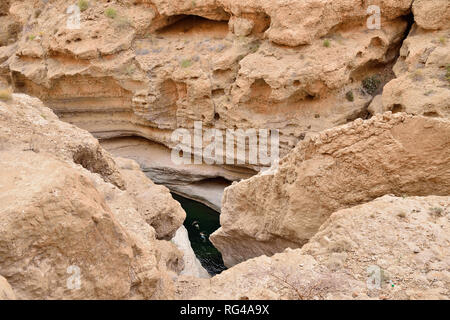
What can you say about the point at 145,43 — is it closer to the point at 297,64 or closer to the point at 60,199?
the point at 297,64

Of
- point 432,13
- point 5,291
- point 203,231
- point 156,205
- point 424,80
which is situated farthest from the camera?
point 203,231

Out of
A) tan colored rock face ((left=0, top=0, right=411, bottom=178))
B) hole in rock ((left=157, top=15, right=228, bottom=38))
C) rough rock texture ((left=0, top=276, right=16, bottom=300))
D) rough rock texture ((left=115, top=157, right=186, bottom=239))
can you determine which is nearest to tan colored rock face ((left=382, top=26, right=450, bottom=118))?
tan colored rock face ((left=0, top=0, right=411, bottom=178))

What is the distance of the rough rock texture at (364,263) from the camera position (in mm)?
3164

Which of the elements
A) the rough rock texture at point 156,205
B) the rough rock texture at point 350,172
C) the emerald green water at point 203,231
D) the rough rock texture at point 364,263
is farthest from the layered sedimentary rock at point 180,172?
the rough rock texture at point 364,263

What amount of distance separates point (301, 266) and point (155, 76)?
9.19 meters

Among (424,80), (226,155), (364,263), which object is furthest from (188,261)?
(424,80)

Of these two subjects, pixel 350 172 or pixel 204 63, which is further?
pixel 204 63

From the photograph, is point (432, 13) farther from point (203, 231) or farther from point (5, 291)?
point (5, 291)

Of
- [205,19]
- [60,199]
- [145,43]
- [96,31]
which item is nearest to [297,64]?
[205,19]

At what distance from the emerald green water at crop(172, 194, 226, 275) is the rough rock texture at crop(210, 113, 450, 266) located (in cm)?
425

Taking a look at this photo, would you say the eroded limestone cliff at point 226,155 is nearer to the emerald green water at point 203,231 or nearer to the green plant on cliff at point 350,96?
the green plant on cliff at point 350,96

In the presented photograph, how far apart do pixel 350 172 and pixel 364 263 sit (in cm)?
152

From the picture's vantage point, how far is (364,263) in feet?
11.2

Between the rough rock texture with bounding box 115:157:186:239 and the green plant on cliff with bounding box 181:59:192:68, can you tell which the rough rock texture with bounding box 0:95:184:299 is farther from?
the green plant on cliff with bounding box 181:59:192:68
